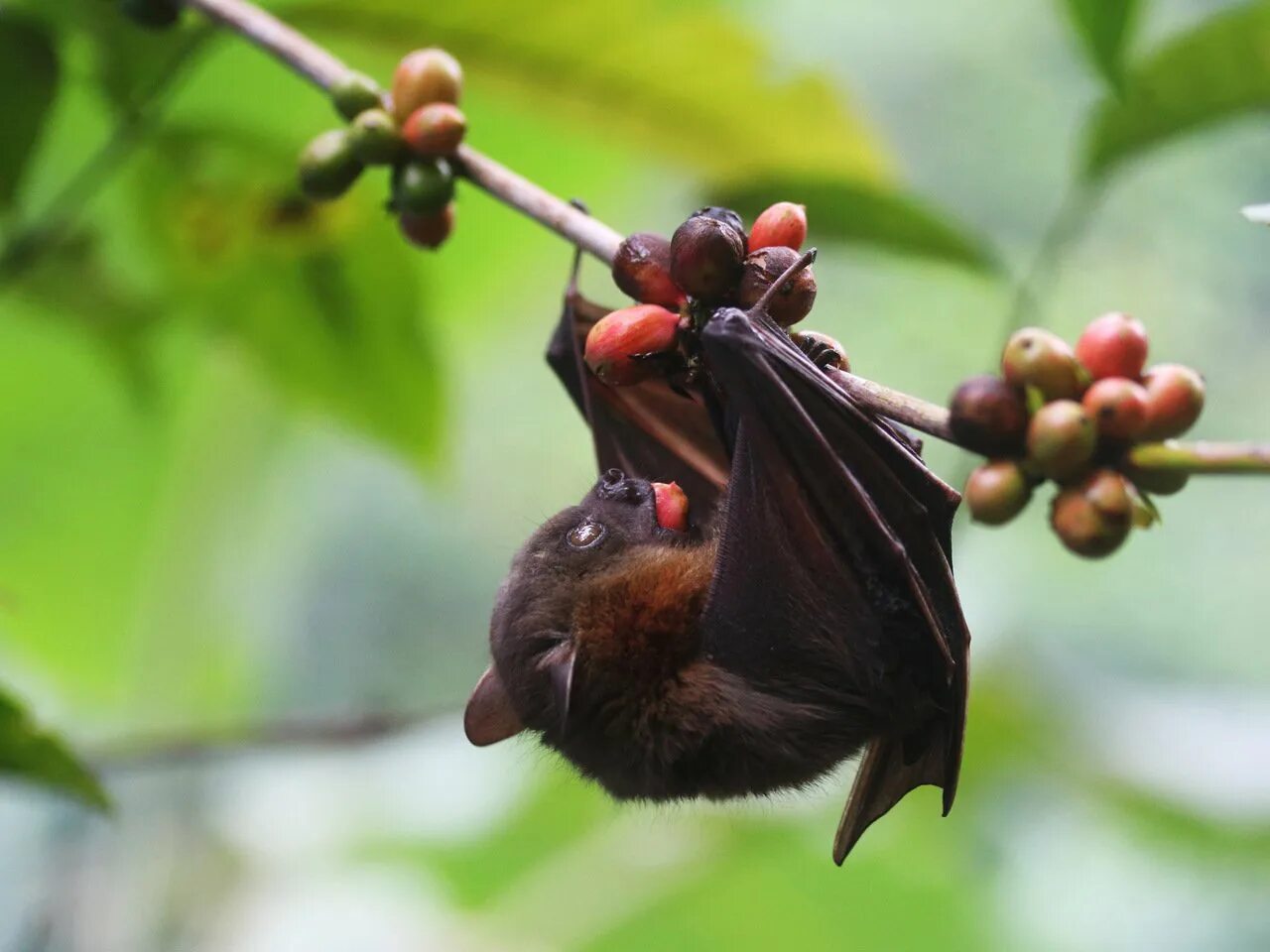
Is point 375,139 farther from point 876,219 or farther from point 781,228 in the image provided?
point 876,219

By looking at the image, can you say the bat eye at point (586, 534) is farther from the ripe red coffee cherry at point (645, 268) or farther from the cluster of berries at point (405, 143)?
the ripe red coffee cherry at point (645, 268)

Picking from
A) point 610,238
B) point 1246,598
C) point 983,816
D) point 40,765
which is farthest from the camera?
point 1246,598

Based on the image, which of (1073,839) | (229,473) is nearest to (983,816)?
(1073,839)

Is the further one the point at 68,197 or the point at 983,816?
the point at 983,816

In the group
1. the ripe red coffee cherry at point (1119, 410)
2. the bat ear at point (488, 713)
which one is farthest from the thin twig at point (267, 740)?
the ripe red coffee cherry at point (1119, 410)

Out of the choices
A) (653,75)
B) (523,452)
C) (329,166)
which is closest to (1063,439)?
(329,166)

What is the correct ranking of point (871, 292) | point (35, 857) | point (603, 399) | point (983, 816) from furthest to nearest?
point (871, 292), point (35, 857), point (983, 816), point (603, 399)

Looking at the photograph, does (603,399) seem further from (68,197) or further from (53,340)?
(53,340)

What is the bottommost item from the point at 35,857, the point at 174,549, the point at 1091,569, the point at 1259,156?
the point at 35,857
